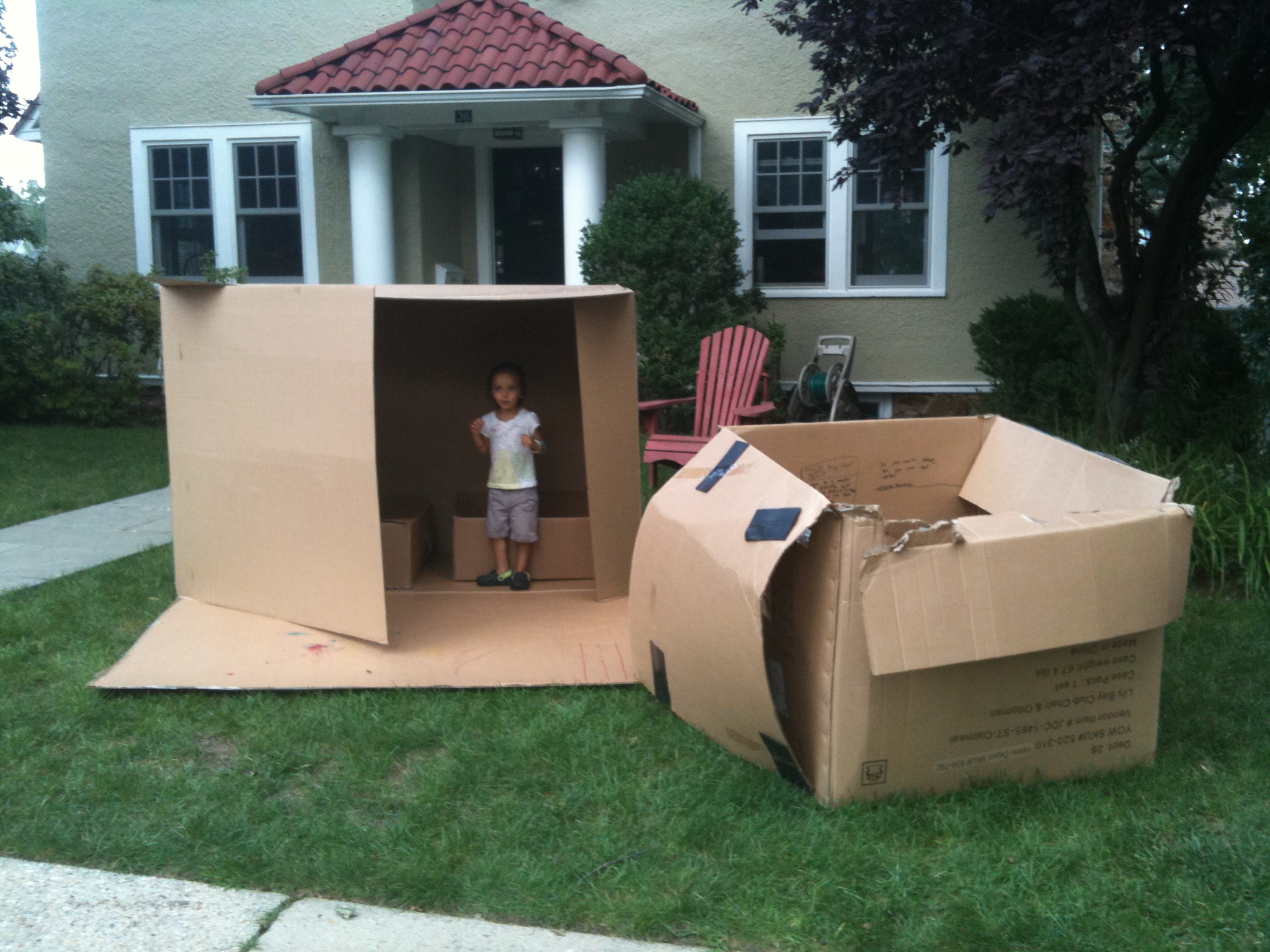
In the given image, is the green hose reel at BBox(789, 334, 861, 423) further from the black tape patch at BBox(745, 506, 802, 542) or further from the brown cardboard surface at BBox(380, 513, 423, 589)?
the black tape patch at BBox(745, 506, 802, 542)

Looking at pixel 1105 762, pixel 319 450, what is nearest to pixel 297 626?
pixel 319 450

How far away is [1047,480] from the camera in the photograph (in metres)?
3.99

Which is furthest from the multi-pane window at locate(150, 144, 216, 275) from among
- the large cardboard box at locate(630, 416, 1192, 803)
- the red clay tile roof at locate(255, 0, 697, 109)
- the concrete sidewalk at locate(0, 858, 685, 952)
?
the concrete sidewalk at locate(0, 858, 685, 952)

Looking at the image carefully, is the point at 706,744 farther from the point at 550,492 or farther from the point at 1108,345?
the point at 1108,345

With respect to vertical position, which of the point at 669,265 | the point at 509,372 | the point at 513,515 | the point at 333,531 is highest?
the point at 669,265

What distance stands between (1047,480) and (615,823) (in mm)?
1835

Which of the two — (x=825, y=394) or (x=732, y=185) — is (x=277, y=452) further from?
(x=732, y=185)

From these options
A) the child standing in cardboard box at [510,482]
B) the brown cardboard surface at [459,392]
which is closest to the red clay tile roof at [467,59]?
the brown cardboard surface at [459,392]

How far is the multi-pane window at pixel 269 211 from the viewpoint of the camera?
11586 mm

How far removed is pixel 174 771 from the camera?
356cm

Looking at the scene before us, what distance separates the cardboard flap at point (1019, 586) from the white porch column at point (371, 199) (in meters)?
8.29

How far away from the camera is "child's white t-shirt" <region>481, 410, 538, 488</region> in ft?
18.9

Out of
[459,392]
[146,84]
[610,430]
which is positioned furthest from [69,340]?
[610,430]

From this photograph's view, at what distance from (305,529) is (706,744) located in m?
1.80
